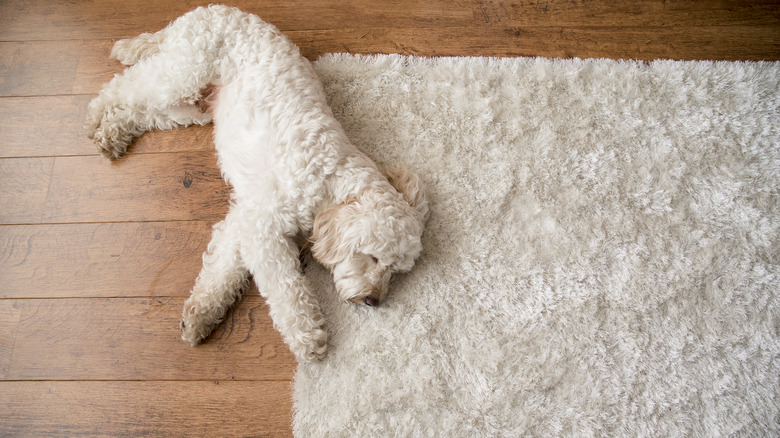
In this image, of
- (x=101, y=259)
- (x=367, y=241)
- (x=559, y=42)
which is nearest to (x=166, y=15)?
(x=101, y=259)

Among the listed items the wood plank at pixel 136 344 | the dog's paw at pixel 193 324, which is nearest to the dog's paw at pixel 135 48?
the wood plank at pixel 136 344

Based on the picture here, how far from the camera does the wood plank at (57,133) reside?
7.69 feet

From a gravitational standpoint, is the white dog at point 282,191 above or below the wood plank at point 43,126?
above

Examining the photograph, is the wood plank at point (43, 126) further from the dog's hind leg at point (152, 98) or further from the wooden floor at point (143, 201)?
the dog's hind leg at point (152, 98)

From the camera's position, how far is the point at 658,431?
71.5 inches

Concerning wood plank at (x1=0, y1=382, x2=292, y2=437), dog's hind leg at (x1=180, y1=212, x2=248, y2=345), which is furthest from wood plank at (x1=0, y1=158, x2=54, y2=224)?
dog's hind leg at (x1=180, y1=212, x2=248, y2=345)

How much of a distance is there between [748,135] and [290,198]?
221 cm

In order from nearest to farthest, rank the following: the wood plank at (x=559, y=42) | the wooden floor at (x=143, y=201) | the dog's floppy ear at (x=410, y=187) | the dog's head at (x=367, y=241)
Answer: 1. the dog's head at (x=367, y=241)
2. the wooden floor at (x=143, y=201)
3. the dog's floppy ear at (x=410, y=187)
4. the wood plank at (x=559, y=42)

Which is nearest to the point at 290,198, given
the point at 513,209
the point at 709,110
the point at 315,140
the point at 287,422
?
the point at 315,140

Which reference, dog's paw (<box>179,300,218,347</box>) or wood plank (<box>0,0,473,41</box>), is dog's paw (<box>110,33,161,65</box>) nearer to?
wood plank (<box>0,0,473,41</box>)

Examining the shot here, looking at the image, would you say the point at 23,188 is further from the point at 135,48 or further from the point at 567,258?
the point at 567,258

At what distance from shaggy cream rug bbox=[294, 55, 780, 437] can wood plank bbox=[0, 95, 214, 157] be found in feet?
2.46

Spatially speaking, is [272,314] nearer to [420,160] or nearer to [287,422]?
[287,422]

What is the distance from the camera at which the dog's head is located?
177cm
